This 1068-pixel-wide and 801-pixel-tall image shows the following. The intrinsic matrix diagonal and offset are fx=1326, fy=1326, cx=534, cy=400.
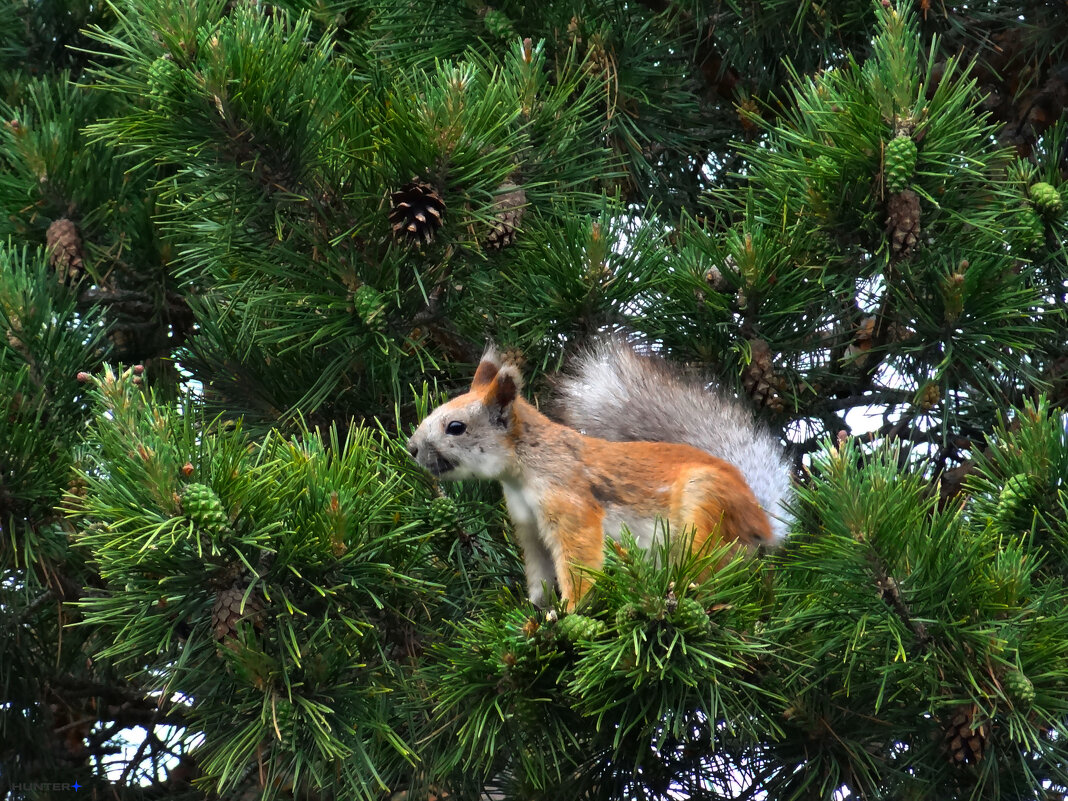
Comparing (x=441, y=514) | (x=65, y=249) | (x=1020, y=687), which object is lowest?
(x=65, y=249)

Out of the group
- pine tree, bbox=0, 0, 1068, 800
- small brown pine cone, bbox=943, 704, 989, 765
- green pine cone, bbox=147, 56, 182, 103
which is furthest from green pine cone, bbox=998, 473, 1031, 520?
green pine cone, bbox=147, 56, 182, 103

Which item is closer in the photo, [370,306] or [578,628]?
[578,628]

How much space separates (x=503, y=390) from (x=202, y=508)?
20.7 inches

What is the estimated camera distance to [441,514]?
58.4 inches

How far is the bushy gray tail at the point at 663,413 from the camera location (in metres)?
1.65

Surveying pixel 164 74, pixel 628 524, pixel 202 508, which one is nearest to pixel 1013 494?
pixel 628 524

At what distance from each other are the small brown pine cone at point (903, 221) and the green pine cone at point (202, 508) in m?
0.78

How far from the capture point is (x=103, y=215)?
6.24 ft

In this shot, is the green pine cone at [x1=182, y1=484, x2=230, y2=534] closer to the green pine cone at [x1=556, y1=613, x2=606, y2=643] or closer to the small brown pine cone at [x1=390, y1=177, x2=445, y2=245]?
the green pine cone at [x1=556, y1=613, x2=606, y2=643]

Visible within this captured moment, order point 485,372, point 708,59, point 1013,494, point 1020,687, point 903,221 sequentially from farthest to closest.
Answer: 1. point 708,59
2. point 485,372
3. point 903,221
4. point 1013,494
5. point 1020,687

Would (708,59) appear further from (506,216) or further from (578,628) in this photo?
(578,628)

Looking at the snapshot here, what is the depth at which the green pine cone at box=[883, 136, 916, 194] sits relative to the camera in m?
1.38

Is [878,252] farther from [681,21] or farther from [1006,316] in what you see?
[681,21]

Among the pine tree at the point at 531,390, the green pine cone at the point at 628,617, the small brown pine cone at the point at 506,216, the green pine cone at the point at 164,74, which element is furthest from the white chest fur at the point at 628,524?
the green pine cone at the point at 164,74
